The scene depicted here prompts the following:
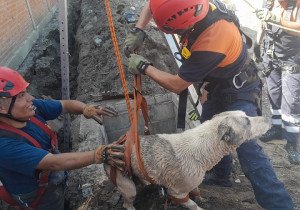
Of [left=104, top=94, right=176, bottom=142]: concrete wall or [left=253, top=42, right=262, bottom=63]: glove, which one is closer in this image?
[left=104, top=94, right=176, bottom=142]: concrete wall

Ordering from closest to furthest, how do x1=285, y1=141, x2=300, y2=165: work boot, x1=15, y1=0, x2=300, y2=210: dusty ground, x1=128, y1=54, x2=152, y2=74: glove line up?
1. x1=128, y1=54, x2=152, y2=74: glove
2. x1=15, y1=0, x2=300, y2=210: dusty ground
3. x1=285, y1=141, x2=300, y2=165: work boot

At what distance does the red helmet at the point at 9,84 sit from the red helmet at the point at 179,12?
5.50 feet

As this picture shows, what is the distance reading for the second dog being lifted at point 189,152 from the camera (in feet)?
10.7

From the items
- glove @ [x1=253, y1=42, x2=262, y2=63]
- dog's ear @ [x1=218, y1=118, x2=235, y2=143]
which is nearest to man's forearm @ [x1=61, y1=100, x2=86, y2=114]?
dog's ear @ [x1=218, y1=118, x2=235, y2=143]

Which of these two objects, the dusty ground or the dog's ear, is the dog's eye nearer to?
the dog's ear

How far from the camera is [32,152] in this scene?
9.90 ft

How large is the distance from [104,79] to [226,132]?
3.98 meters

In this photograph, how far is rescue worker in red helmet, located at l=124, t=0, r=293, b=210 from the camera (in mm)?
3203

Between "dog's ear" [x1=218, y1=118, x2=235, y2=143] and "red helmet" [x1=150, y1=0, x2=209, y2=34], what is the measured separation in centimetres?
115

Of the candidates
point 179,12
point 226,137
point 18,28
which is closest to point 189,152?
point 226,137

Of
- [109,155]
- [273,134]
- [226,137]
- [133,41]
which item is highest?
[133,41]

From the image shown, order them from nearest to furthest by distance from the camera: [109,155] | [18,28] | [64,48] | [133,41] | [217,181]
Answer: [109,155], [133,41], [217,181], [64,48], [18,28]

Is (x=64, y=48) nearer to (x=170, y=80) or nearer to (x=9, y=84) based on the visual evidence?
(x=9, y=84)

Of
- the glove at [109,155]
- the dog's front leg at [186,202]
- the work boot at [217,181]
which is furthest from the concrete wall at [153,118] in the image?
the glove at [109,155]
